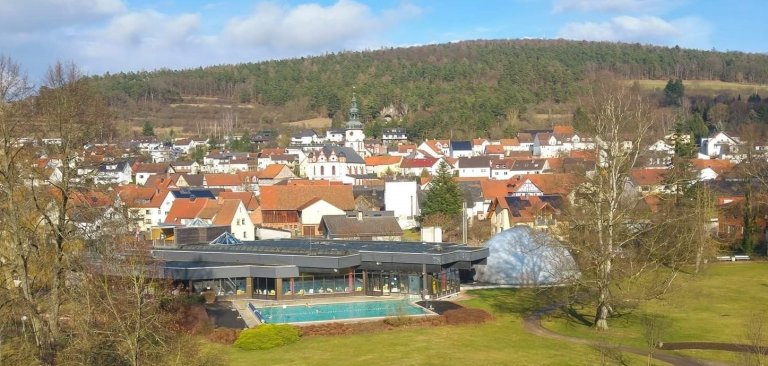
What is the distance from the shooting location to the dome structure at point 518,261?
36.7m

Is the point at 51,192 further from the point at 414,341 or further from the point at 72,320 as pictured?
the point at 414,341

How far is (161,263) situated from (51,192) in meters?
15.1

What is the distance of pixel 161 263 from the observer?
32.9 m

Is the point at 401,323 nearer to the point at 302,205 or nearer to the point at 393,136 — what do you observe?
the point at 302,205

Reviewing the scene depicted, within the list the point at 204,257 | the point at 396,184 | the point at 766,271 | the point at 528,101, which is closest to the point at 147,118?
the point at 528,101

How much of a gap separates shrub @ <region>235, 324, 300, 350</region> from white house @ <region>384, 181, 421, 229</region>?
35.2 metres

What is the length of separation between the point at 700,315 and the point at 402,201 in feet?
111

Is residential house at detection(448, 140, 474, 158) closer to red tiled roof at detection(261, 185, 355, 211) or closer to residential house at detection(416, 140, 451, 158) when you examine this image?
residential house at detection(416, 140, 451, 158)

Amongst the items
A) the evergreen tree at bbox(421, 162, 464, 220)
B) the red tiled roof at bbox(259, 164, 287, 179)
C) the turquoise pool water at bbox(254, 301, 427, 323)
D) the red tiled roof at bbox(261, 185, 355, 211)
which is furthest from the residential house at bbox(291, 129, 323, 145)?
the turquoise pool water at bbox(254, 301, 427, 323)

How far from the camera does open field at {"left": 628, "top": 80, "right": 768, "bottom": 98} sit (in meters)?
142

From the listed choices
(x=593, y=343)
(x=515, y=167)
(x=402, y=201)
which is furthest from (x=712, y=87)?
(x=593, y=343)

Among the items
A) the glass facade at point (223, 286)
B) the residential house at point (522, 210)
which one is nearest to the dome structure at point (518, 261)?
the residential house at point (522, 210)

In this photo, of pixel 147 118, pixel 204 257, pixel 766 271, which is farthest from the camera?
pixel 147 118

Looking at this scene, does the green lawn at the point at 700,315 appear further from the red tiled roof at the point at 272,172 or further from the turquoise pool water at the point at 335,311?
the red tiled roof at the point at 272,172
